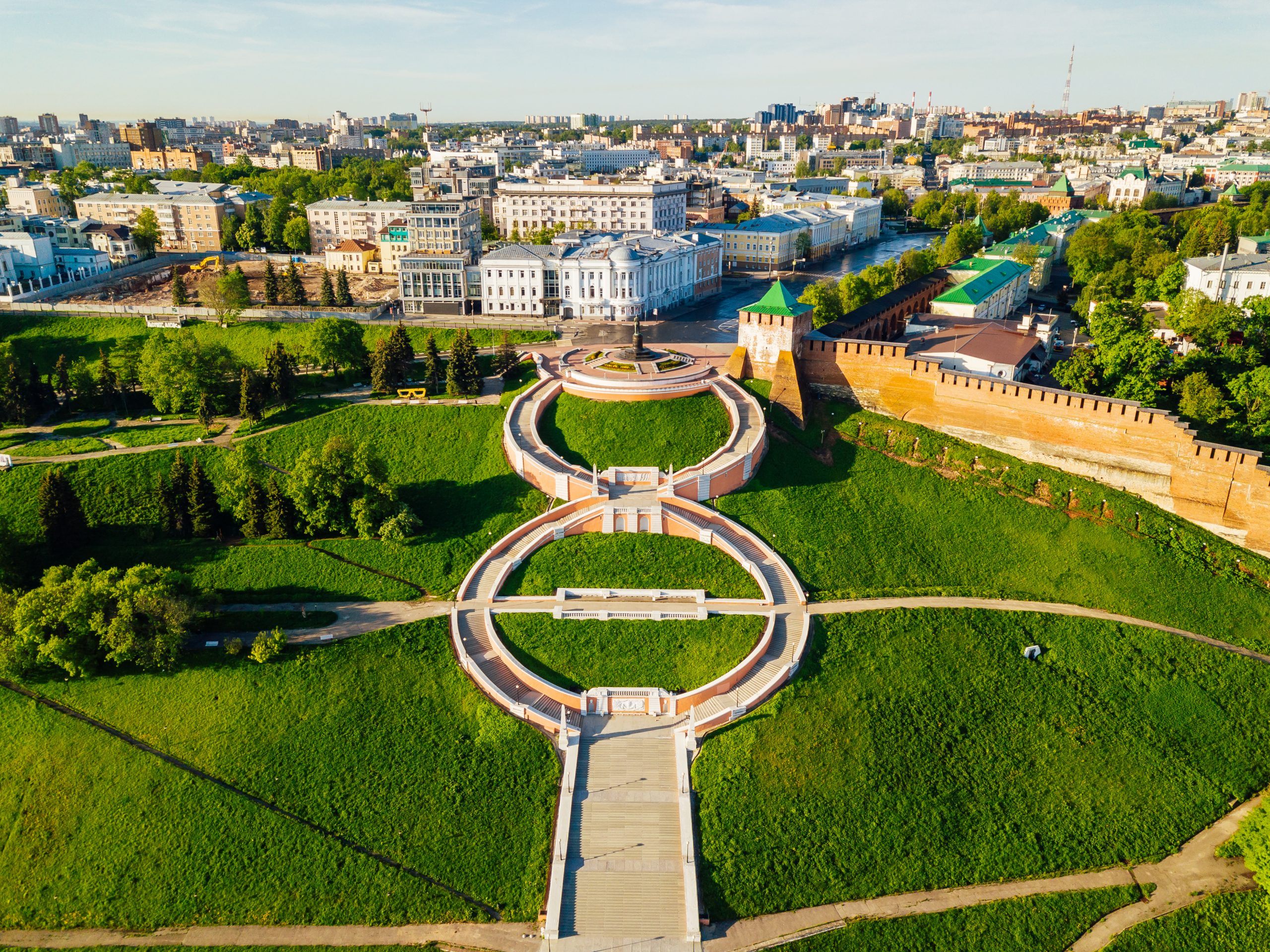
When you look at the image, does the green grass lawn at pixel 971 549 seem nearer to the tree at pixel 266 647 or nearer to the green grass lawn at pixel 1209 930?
the green grass lawn at pixel 1209 930

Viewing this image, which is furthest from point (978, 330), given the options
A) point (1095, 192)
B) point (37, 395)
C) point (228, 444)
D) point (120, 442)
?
point (1095, 192)

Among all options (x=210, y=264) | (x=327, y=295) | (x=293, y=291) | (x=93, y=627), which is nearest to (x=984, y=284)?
(x=327, y=295)

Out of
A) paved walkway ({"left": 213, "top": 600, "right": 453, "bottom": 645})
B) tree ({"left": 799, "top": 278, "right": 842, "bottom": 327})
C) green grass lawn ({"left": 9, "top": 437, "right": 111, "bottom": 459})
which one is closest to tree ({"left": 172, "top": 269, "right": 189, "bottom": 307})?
green grass lawn ({"left": 9, "top": 437, "right": 111, "bottom": 459})

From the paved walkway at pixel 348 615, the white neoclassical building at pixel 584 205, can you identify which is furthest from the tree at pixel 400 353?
the white neoclassical building at pixel 584 205

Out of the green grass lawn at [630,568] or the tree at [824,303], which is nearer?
the green grass lawn at [630,568]

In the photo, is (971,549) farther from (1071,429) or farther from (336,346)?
(336,346)

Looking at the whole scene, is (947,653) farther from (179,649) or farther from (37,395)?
(37,395)

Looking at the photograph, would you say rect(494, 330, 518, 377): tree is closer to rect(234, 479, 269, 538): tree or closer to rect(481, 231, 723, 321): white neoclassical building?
rect(234, 479, 269, 538): tree
